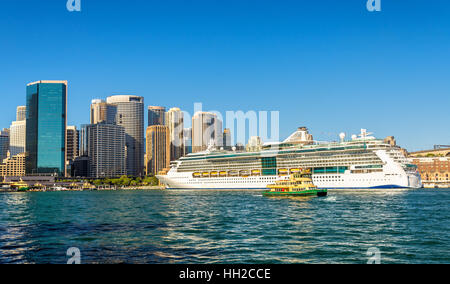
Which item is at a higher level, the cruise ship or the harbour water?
the cruise ship

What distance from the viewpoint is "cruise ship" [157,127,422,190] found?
117 m

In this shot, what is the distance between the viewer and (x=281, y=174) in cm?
13525

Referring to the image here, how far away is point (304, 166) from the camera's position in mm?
131500

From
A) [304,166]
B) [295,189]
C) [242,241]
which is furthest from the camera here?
[304,166]

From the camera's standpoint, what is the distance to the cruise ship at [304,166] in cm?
11712

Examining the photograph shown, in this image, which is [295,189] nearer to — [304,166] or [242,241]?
[304,166]

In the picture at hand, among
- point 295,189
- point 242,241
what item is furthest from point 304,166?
point 242,241

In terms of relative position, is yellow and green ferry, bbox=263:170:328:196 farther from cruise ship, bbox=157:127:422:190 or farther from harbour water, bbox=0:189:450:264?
harbour water, bbox=0:189:450:264

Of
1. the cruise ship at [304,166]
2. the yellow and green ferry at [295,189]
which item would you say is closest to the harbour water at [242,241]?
the yellow and green ferry at [295,189]

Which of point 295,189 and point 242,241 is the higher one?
point 295,189

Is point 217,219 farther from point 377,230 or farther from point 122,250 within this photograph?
point 122,250

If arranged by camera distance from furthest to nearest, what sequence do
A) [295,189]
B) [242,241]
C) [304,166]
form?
[304,166]
[295,189]
[242,241]

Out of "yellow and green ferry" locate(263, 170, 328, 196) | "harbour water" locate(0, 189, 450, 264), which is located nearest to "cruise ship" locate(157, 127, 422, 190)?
A: "yellow and green ferry" locate(263, 170, 328, 196)
